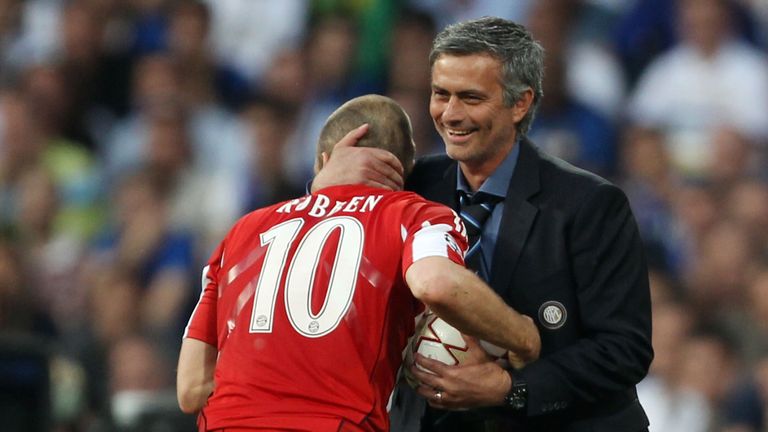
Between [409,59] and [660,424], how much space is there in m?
2.93

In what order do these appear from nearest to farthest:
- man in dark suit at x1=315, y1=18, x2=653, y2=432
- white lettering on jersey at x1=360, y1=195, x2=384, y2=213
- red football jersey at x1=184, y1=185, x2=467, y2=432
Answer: red football jersey at x1=184, y1=185, x2=467, y2=432 < white lettering on jersey at x1=360, y1=195, x2=384, y2=213 < man in dark suit at x1=315, y1=18, x2=653, y2=432

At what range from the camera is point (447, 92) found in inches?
149

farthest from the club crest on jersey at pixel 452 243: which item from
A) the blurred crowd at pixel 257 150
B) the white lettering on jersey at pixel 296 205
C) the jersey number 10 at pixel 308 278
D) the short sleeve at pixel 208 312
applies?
the blurred crowd at pixel 257 150

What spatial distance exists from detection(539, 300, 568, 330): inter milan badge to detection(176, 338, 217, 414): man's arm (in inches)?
35.9

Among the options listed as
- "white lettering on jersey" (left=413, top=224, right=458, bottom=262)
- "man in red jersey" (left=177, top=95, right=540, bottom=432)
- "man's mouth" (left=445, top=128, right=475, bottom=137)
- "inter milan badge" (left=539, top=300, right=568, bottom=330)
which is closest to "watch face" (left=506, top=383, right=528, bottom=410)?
"man in red jersey" (left=177, top=95, right=540, bottom=432)

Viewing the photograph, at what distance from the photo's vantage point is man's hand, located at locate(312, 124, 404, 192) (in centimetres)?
359

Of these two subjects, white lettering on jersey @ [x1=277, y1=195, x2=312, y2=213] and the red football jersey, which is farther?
white lettering on jersey @ [x1=277, y1=195, x2=312, y2=213]

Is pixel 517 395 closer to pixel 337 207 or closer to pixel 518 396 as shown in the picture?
pixel 518 396

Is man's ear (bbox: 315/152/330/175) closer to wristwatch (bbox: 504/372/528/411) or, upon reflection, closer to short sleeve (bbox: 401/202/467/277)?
short sleeve (bbox: 401/202/467/277)

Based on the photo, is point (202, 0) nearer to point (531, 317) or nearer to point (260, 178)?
point (260, 178)

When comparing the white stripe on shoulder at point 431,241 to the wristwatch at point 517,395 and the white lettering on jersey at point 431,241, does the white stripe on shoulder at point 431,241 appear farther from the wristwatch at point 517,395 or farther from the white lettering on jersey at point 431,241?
the wristwatch at point 517,395

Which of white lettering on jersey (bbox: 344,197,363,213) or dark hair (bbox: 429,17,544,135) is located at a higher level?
dark hair (bbox: 429,17,544,135)

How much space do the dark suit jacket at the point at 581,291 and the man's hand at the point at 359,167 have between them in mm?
390

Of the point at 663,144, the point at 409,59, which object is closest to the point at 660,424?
the point at 663,144
